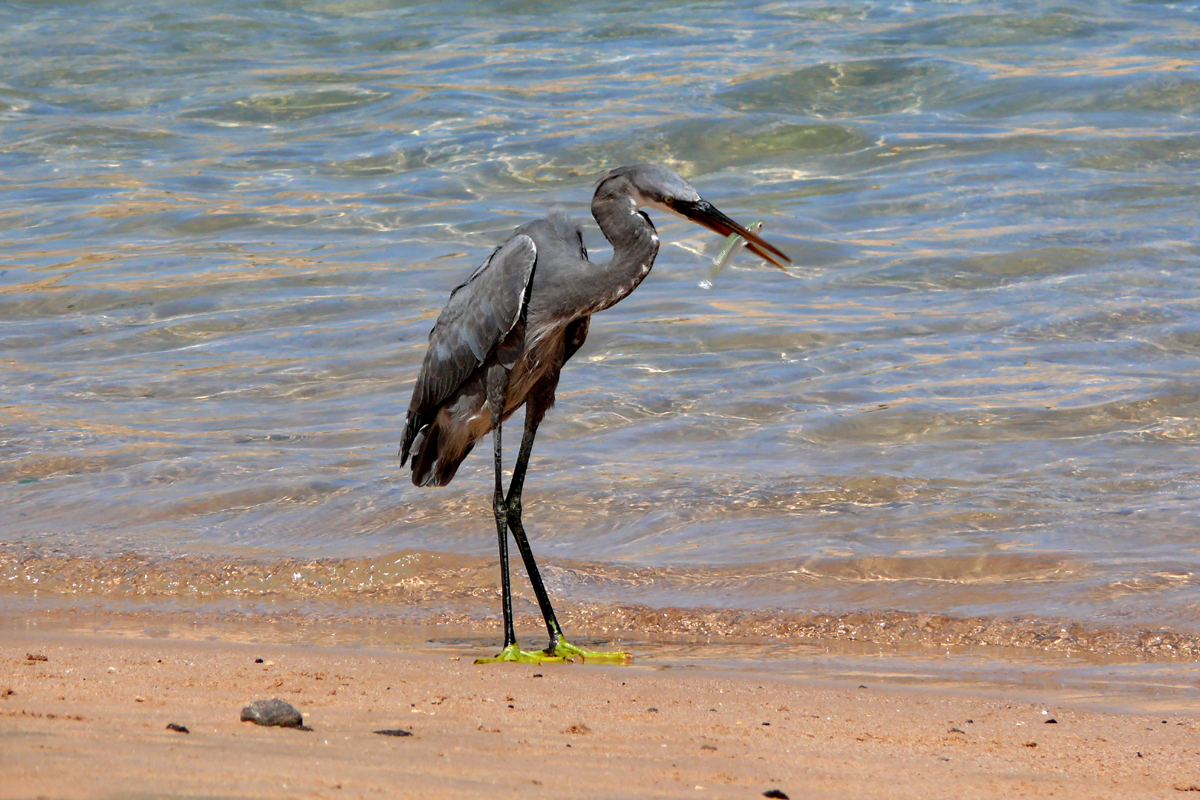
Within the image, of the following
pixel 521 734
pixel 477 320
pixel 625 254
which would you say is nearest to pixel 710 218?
pixel 625 254

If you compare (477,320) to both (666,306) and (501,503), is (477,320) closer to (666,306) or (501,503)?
(501,503)

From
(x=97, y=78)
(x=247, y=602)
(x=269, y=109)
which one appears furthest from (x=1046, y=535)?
(x=97, y=78)

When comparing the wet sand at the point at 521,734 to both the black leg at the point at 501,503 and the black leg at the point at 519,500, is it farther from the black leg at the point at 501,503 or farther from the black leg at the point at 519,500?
the black leg at the point at 519,500

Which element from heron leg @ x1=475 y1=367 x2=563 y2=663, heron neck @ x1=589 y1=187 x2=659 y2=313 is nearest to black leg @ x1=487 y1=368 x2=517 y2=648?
heron leg @ x1=475 y1=367 x2=563 y2=663

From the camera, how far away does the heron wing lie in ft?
15.4

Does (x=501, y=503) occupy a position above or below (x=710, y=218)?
below

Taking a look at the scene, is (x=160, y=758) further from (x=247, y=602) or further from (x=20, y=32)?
(x=20, y=32)

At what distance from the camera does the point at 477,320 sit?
15.6 feet

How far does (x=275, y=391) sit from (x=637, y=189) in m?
4.35

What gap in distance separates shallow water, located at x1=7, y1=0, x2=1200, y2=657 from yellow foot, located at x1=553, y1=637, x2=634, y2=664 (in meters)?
0.79

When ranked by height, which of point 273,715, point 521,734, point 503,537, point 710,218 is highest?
point 710,218

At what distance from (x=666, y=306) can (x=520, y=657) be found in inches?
225

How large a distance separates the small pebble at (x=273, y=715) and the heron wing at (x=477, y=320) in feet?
6.33

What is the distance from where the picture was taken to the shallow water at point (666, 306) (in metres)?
5.84
